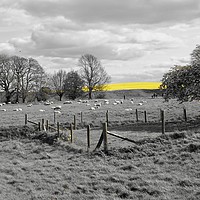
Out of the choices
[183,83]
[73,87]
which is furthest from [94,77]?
[183,83]

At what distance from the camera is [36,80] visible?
81.9 m

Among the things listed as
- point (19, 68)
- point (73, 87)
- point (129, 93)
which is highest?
point (19, 68)

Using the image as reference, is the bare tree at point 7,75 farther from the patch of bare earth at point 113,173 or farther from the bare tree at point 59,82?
the patch of bare earth at point 113,173

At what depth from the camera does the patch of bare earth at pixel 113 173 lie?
1100cm

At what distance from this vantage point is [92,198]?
10.7m

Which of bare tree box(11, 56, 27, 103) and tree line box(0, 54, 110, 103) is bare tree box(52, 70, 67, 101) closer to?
tree line box(0, 54, 110, 103)

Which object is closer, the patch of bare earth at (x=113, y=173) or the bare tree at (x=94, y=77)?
the patch of bare earth at (x=113, y=173)

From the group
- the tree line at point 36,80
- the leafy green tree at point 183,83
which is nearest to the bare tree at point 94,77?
the tree line at point 36,80

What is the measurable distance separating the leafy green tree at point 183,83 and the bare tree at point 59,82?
61.4 metres

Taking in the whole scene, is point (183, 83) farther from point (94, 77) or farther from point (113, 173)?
point (94, 77)

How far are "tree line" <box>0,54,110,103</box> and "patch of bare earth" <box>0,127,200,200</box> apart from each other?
208 ft

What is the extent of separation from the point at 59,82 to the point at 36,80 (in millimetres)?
18462

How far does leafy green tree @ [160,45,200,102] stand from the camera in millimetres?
33875

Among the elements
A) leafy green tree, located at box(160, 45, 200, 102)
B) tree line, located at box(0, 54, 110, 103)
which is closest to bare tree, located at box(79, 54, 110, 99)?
tree line, located at box(0, 54, 110, 103)
